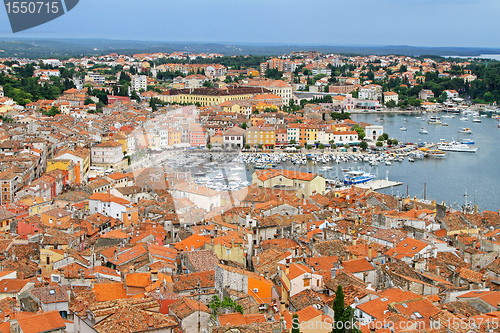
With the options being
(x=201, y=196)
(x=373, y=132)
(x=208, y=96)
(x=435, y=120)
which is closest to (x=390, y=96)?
(x=435, y=120)

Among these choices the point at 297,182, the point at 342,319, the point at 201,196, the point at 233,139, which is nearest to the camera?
the point at 342,319

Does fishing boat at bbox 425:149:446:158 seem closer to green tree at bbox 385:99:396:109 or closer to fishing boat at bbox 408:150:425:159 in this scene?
fishing boat at bbox 408:150:425:159

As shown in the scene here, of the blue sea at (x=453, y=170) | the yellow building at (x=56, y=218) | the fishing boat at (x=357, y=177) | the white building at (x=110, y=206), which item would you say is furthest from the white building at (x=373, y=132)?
the yellow building at (x=56, y=218)

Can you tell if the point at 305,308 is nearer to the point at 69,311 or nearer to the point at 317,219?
the point at 69,311

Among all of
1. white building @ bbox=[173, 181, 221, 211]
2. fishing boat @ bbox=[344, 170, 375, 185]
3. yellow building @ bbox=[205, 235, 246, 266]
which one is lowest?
fishing boat @ bbox=[344, 170, 375, 185]

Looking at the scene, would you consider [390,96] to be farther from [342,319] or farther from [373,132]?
[342,319]

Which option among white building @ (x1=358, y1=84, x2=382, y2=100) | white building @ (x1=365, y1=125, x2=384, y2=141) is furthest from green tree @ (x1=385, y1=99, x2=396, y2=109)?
white building @ (x1=365, y1=125, x2=384, y2=141)
